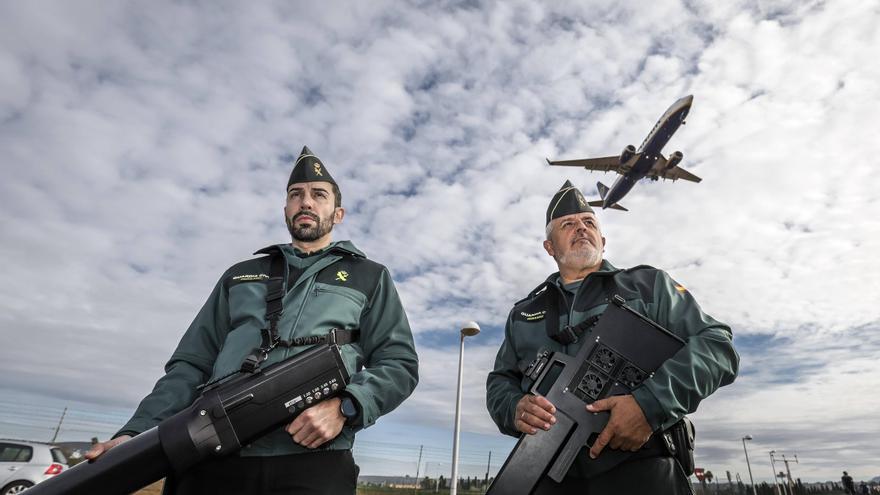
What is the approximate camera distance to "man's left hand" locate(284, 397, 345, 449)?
2396mm

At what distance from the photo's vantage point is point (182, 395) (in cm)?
299

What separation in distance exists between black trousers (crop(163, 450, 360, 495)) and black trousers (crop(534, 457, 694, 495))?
4.78 ft

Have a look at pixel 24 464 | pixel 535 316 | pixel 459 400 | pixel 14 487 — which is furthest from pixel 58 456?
pixel 535 316

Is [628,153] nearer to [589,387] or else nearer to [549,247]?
[549,247]

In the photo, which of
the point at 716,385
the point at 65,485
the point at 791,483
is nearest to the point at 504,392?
the point at 716,385

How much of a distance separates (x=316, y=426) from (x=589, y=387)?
1.67 metres

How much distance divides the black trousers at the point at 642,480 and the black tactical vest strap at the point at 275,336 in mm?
1702

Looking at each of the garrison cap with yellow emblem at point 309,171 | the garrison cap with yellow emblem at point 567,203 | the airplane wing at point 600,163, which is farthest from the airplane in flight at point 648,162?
the garrison cap with yellow emblem at point 309,171

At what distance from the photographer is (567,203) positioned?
4445 millimetres

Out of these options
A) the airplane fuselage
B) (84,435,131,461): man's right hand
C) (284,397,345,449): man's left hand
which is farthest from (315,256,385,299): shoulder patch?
the airplane fuselage

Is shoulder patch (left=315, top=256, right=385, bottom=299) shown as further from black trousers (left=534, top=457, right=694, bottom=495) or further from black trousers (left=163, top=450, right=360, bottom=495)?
black trousers (left=534, top=457, right=694, bottom=495)

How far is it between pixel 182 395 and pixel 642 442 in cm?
279

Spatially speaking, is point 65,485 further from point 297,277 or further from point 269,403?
point 297,277

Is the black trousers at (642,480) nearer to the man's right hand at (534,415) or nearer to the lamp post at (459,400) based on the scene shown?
the man's right hand at (534,415)
